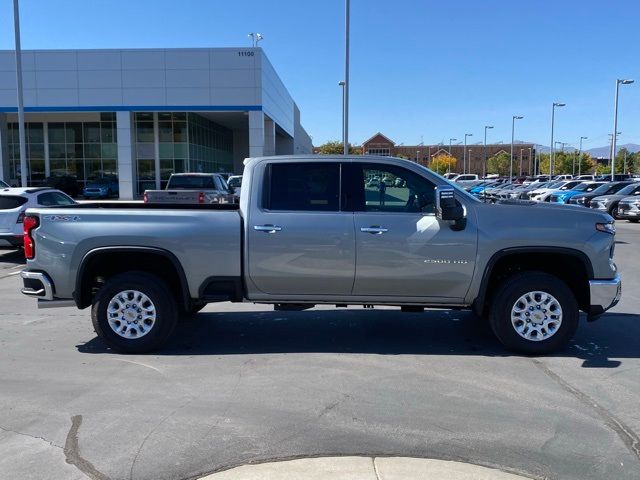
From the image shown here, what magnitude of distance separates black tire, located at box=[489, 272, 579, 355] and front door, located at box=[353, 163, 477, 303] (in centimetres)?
41

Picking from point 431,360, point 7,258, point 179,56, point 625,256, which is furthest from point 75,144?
point 431,360

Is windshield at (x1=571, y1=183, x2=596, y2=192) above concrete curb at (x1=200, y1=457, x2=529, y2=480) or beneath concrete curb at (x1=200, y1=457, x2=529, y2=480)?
above

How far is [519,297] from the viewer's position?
588 cm

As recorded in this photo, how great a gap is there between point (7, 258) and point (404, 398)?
40.7ft

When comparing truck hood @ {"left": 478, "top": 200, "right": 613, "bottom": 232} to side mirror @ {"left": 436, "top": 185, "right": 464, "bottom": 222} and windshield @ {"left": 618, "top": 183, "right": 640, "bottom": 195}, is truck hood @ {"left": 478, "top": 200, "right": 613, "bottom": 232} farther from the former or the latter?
windshield @ {"left": 618, "top": 183, "right": 640, "bottom": 195}

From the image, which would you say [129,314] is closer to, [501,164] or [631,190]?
[631,190]

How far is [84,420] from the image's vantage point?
445 cm

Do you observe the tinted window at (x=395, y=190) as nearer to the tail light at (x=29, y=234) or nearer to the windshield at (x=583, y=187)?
the tail light at (x=29, y=234)

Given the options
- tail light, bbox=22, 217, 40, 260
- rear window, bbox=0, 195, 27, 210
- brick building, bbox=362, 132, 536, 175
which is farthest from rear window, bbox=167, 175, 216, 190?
brick building, bbox=362, 132, 536, 175

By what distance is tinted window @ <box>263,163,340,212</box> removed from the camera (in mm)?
6062

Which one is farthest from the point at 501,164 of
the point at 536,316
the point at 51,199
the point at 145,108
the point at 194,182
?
the point at 536,316

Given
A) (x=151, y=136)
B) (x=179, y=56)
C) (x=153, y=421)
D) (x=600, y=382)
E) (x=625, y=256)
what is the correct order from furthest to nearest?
(x=151, y=136), (x=179, y=56), (x=625, y=256), (x=600, y=382), (x=153, y=421)

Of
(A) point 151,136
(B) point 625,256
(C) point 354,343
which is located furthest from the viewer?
(A) point 151,136

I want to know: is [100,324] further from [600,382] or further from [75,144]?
[75,144]
